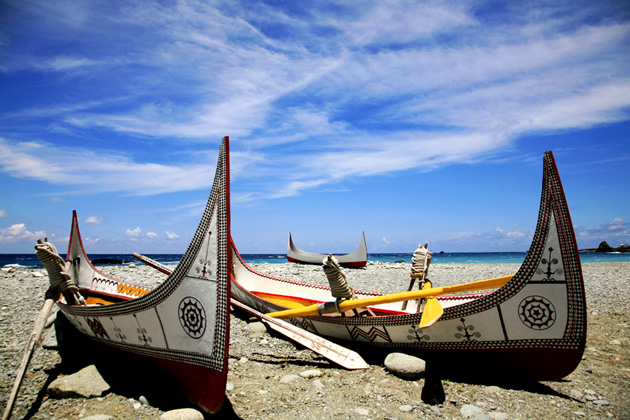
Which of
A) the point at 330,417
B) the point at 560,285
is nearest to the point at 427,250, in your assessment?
the point at 560,285

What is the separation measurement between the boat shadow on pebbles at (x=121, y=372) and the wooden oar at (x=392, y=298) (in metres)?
2.27

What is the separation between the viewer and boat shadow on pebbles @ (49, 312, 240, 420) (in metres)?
4.81

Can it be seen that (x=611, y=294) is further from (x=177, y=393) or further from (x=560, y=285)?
(x=177, y=393)

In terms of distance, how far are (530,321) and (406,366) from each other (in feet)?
6.08

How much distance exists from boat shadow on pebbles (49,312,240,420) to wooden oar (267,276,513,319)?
227cm

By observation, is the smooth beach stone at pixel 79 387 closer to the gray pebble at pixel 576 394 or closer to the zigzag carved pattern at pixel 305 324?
the zigzag carved pattern at pixel 305 324

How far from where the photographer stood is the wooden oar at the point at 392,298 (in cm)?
547

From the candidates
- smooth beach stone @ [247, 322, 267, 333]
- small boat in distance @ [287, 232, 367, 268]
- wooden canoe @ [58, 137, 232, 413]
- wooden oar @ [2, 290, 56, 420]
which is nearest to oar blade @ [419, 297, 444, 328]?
wooden canoe @ [58, 137, 232, 413]

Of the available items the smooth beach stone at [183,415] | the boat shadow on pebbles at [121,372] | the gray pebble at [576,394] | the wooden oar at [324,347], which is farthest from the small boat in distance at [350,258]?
the smooth beach stone at [183,415]

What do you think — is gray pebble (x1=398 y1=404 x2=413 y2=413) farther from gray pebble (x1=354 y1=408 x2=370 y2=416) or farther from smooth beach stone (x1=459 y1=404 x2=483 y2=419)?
smooth beach stone (x1=459 y1=404 x2=483 y2=419)

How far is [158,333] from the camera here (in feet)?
15.9

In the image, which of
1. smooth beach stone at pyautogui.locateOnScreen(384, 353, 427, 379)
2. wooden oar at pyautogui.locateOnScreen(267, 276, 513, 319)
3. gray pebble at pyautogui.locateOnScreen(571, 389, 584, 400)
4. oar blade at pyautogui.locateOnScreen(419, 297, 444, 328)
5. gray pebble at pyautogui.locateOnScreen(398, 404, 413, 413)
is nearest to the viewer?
gray pebble at pyautogui.locateOnScreen(398, 404, 413, 413)

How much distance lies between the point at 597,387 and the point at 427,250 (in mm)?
3363

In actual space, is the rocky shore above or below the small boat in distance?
below
